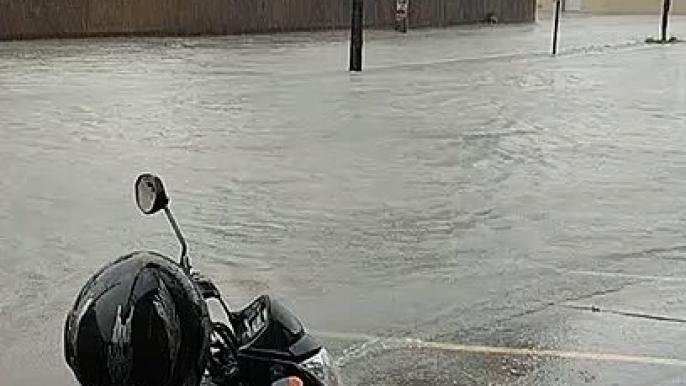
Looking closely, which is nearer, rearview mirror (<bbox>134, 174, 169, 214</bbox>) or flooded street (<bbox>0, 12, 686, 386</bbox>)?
rearview mirror (<bbox>134, 174, 169, 214</bbox>)

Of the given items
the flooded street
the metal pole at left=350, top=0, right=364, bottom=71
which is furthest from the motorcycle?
the metal pole at left=350, top=0, right=364, bottom=71

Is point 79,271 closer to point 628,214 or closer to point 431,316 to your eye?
point 431,316

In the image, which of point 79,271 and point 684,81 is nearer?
point 79,271

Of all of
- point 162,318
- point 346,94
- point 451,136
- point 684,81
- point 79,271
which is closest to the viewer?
point 162,318

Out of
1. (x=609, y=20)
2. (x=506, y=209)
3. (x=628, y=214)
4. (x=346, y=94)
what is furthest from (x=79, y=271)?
(x=609, y=20)

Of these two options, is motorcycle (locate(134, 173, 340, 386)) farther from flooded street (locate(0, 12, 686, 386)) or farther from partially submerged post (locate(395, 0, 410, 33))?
partially submerged post (locate(395, 0, 410, 33))

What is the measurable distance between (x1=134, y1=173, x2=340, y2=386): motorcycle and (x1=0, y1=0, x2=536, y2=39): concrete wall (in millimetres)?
21635

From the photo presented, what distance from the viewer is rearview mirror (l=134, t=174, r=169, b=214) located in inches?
88.7

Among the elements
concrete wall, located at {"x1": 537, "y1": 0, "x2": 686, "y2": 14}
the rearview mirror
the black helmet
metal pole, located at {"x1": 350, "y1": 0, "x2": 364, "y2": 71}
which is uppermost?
the rearview mirror

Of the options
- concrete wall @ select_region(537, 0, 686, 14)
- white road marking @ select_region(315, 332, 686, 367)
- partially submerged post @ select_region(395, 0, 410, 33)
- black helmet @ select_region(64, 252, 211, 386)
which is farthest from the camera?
concrete wall @ select_region(537, 0, 686, 14)

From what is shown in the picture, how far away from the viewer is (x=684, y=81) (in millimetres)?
17203

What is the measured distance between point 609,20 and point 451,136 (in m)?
26.4

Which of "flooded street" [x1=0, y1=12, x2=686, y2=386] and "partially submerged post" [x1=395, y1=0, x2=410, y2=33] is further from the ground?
"flooded street" [x1=0, y1=12, x2=686, y2=386]

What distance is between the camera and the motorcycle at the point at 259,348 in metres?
2.07
